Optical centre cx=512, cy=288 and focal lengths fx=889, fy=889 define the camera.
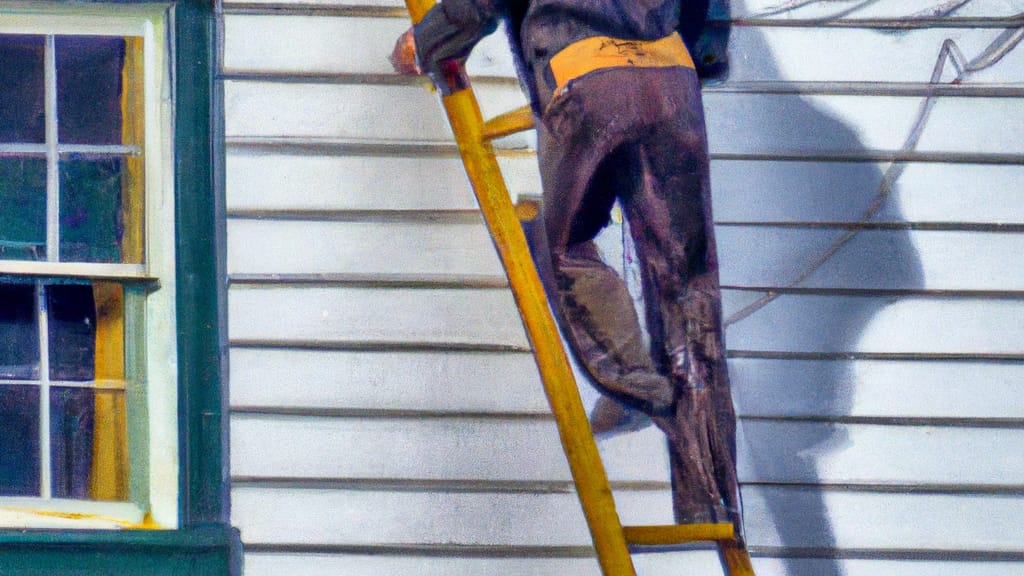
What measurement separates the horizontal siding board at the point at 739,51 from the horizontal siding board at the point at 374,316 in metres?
0.57

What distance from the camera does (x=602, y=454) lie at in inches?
88.8

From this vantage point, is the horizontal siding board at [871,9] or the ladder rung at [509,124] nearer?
the ladder rung at [509,124]

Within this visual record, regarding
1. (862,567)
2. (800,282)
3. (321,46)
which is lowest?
(862,567)

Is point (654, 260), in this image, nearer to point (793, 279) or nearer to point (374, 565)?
point (793, 279)

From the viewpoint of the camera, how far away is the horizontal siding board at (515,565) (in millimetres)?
2234

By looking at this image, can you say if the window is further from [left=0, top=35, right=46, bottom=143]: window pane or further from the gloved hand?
the gloved hand

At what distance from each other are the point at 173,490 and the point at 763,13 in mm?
1947

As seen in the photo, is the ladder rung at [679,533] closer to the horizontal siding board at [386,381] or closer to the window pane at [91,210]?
the horizontal siding board at [386,381]

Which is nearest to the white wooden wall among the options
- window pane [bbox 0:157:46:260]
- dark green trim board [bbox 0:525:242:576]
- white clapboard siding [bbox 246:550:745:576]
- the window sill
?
white clapboard siding [bbox 246:550:745:576]

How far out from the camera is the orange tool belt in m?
1.80

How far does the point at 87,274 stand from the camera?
226 cm

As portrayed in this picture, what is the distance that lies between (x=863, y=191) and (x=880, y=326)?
1.15ft

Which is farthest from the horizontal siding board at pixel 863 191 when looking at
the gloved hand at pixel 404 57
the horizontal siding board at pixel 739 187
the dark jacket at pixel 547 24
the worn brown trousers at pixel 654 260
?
the gloved hand at pixel 404 57

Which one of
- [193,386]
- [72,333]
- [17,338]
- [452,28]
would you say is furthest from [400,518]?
[452,28]
